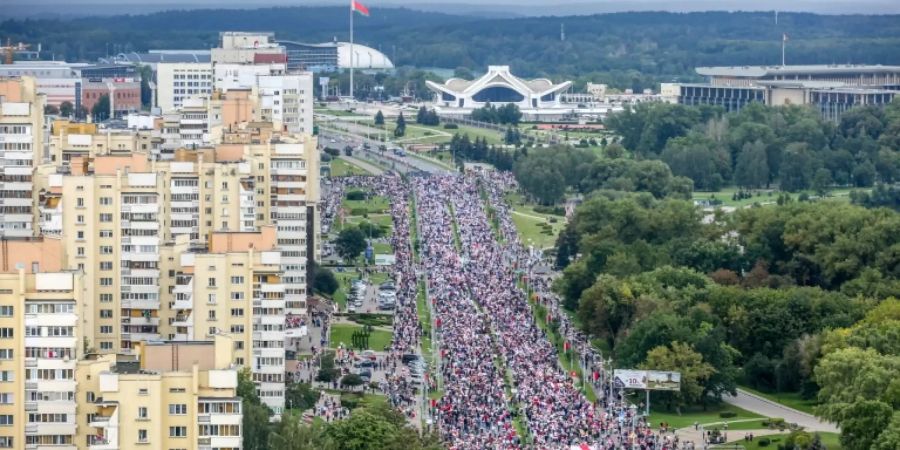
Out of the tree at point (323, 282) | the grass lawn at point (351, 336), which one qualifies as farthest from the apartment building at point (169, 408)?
the tree at point (323, 282)

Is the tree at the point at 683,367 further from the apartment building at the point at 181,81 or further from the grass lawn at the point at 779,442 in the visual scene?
the apartment building at the point at 181,81

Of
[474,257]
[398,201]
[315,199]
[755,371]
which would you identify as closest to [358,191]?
[398,201]

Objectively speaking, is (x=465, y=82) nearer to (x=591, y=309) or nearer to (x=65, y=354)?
(x=591, y=309)

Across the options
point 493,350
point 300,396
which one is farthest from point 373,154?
→ point 300,396

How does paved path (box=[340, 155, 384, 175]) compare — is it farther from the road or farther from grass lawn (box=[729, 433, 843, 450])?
grass lawn (box=[729, 433, 843, 450])

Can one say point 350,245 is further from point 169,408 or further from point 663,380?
point 169,408

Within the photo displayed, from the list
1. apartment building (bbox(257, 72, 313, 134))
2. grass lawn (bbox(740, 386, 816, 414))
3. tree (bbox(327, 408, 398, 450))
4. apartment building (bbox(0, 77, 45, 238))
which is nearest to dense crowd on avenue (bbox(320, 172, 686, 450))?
grass lawn (bbox(740, 386, 816, 414))
